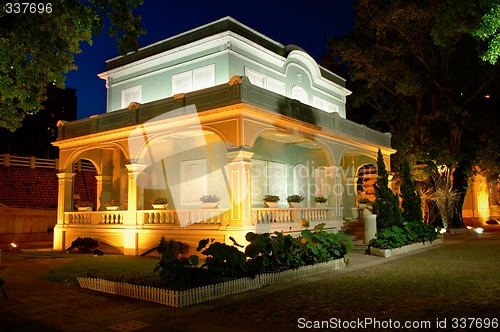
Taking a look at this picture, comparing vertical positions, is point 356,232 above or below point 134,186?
below

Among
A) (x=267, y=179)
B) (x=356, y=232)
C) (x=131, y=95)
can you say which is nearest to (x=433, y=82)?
(x=356, y=232)

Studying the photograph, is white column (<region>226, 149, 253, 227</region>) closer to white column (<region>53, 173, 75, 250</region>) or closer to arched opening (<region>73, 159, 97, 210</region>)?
white column (<region>53, 173, 75, 250</region>)

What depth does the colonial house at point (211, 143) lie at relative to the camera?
15.2m

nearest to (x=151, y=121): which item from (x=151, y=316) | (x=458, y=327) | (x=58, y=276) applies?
(x=58, y=276)

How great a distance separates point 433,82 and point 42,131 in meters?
35.5

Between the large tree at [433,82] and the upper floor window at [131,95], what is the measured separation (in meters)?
14.4

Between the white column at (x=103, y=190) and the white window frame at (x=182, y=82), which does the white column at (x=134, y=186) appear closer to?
the white window frame at (x=182, y=82)

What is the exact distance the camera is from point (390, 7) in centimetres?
2616

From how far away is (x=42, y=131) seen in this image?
44438 mm

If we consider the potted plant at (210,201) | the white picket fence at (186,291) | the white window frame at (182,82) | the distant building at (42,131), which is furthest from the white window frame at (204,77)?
the distant building at (42,131)

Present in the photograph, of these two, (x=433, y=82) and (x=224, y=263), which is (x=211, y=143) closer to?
(x=224, y=263)

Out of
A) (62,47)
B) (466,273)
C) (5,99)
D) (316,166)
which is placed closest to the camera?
(466,273)

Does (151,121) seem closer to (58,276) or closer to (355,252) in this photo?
(58,276)

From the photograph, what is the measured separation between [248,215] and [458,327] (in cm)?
874
